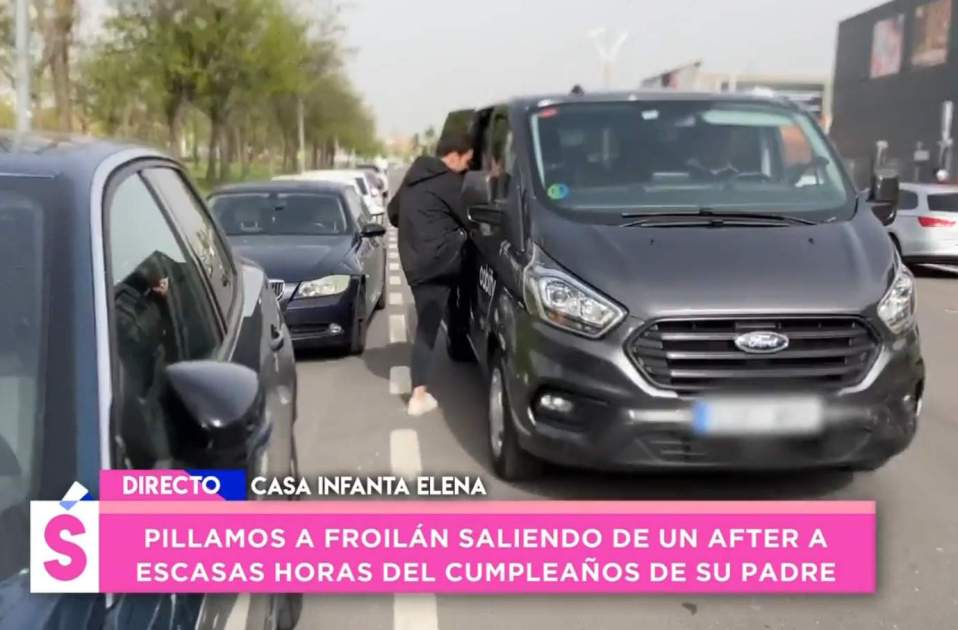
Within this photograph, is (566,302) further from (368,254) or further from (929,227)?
(929,227)

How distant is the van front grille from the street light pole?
13.8m

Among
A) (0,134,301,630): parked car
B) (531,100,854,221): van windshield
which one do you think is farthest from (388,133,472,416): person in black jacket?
(0,134,301,630): parked car

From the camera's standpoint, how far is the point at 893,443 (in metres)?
4.75

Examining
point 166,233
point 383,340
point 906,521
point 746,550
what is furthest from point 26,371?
point 383,340

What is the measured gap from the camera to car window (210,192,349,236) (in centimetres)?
973

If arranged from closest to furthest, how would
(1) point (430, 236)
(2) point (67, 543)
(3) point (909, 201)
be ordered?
1. (2) point (67, 543)
2. (1) point (430, 236)
3. (3) point (909, 201)

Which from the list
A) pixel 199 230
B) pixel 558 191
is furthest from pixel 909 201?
pixel 199 230

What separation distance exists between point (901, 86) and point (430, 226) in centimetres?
5002

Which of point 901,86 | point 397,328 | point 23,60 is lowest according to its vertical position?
point 397,328

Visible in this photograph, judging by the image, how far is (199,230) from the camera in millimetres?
3713

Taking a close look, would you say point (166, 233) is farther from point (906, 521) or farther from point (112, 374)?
point (906, 521)

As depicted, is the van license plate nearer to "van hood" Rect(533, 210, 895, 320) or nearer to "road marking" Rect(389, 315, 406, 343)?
"van hood" Rect(533, 210, 895, 320)

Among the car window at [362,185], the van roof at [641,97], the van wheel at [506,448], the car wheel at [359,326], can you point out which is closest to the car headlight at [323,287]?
the car wheel at [359,326]

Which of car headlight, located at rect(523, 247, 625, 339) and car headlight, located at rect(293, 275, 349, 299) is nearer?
car headlight, located at rect(523, 247, 625, 339)
